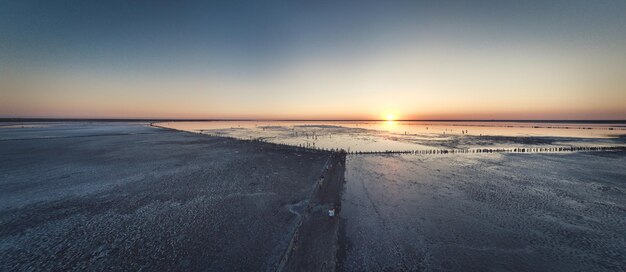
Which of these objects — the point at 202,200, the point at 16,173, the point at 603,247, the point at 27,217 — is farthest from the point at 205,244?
the point at 16,173

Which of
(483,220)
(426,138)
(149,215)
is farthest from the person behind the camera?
(426,138)

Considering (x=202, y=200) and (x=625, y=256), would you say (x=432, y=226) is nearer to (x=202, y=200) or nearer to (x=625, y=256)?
(x=625, y=256)

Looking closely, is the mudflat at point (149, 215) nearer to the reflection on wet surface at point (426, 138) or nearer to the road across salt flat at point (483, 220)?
the road across salt flat at point (483, 220)

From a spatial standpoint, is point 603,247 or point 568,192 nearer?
point 603,247

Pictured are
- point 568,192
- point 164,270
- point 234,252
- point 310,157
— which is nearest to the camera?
point 164,270

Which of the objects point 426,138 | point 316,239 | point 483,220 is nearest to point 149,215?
point 316,239

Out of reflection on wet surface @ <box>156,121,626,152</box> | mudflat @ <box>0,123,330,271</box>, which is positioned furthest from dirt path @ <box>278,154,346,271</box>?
reflection on wet surface @ <box>156,121,626,152</box>

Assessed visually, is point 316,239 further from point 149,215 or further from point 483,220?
point 483,220

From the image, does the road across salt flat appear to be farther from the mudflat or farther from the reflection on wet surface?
the reflection on wet surface

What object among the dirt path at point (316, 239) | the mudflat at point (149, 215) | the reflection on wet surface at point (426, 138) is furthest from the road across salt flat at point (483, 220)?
the reflection on wet surface at point (426, 138)
